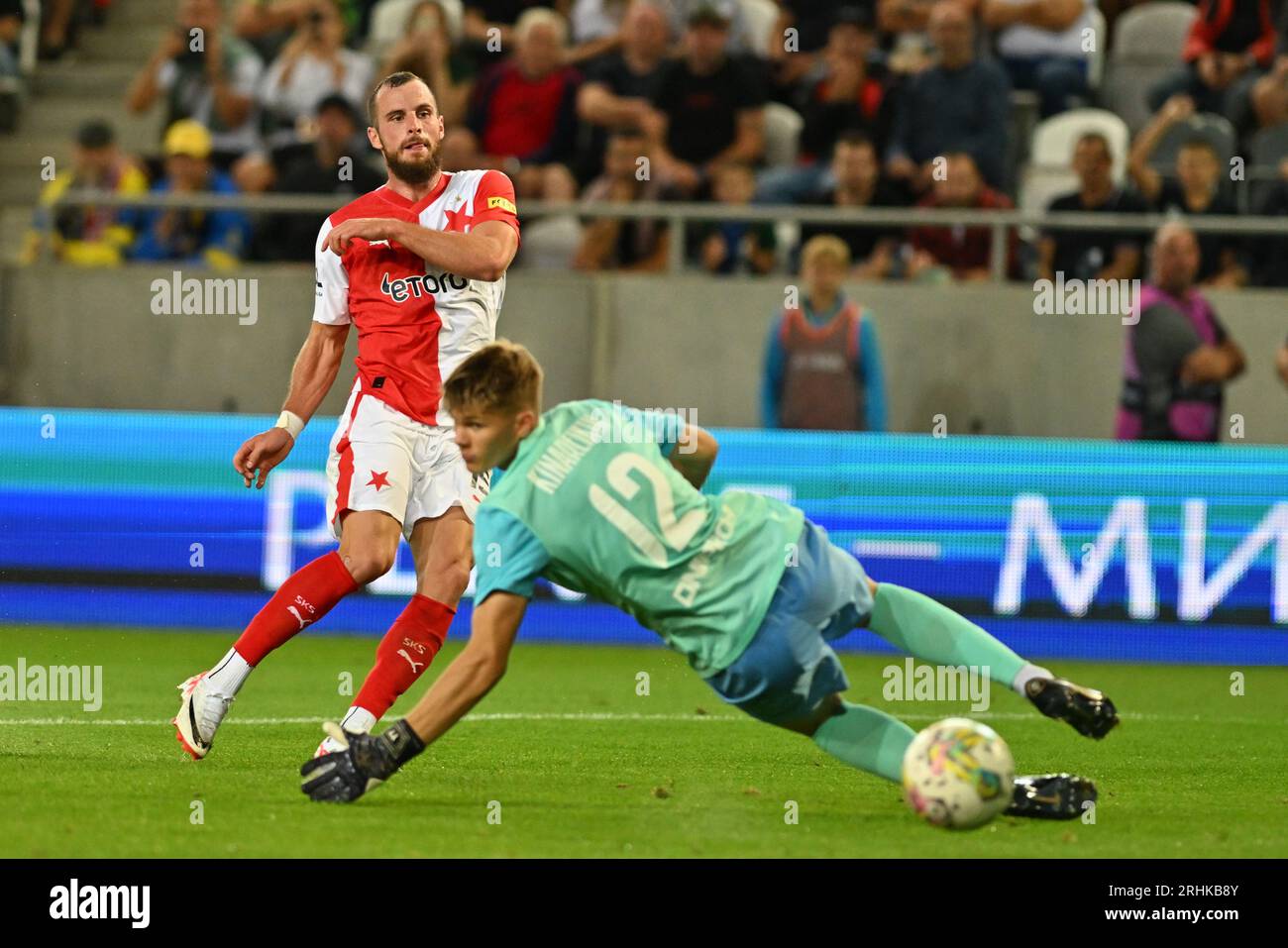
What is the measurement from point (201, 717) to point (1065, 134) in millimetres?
9513

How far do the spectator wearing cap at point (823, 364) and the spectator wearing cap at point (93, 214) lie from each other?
486 cm

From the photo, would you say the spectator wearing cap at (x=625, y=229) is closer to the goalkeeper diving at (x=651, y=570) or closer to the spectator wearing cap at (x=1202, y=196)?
the spectator wearing cap at (x=1202, y=196)

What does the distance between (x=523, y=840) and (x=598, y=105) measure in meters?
9.33

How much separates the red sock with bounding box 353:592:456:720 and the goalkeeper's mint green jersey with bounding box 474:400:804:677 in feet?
4.08

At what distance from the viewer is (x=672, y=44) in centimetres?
1492

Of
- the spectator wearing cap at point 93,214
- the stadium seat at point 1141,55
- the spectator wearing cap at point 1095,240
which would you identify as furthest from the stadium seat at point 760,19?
the spectator wearing cap at point 93,214

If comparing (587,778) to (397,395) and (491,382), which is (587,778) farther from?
(491,382)

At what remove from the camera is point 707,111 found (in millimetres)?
14070

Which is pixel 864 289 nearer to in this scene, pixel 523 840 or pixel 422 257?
pixel 422 257

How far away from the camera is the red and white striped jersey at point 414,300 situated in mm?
7156

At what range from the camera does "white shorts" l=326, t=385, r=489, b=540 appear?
700 cm

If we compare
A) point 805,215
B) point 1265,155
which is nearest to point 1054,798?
point 805,215

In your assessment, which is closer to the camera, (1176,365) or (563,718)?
(563,718)

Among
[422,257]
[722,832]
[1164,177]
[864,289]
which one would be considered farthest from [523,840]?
[1164,177]
